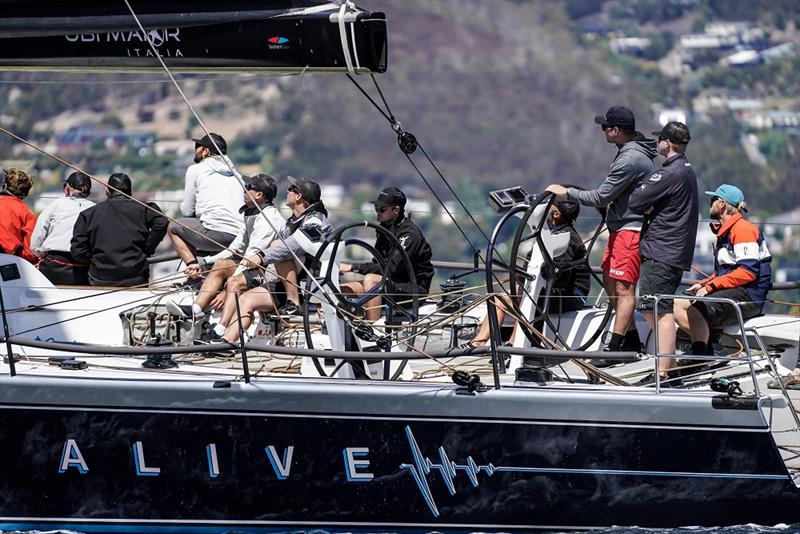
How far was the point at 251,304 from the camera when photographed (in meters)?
6.71

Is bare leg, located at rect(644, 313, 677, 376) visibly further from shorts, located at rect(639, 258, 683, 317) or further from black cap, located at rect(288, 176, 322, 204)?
black cap, located at rect(288, 176, 322, 204)

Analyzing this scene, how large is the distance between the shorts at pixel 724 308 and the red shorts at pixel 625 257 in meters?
0.32

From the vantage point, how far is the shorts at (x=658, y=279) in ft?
20.4

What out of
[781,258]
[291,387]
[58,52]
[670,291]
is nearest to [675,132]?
[670,291]

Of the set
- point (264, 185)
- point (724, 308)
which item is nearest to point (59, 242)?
point (264, 185)

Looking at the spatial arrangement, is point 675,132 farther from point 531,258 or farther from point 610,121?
point 531,258

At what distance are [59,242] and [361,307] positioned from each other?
2095mm

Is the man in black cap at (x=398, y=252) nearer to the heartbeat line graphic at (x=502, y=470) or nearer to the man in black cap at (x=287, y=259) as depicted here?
the man in black cap at (x=287, y=259)

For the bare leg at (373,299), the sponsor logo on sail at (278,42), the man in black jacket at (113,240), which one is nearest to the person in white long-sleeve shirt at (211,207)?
the man in black jacket at (113,240)

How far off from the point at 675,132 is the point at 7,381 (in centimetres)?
308

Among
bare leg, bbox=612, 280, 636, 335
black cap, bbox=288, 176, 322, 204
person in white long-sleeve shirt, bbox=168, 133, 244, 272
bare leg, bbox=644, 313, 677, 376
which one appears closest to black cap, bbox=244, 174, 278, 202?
black cap, bbox=288, 176, 322, 204

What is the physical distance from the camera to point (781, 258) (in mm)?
68938

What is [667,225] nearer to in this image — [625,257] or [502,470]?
[625,257]

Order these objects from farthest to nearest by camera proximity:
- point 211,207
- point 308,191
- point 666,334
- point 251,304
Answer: point 211,207 < point 308,191 < point 251,304 < point 666,334
